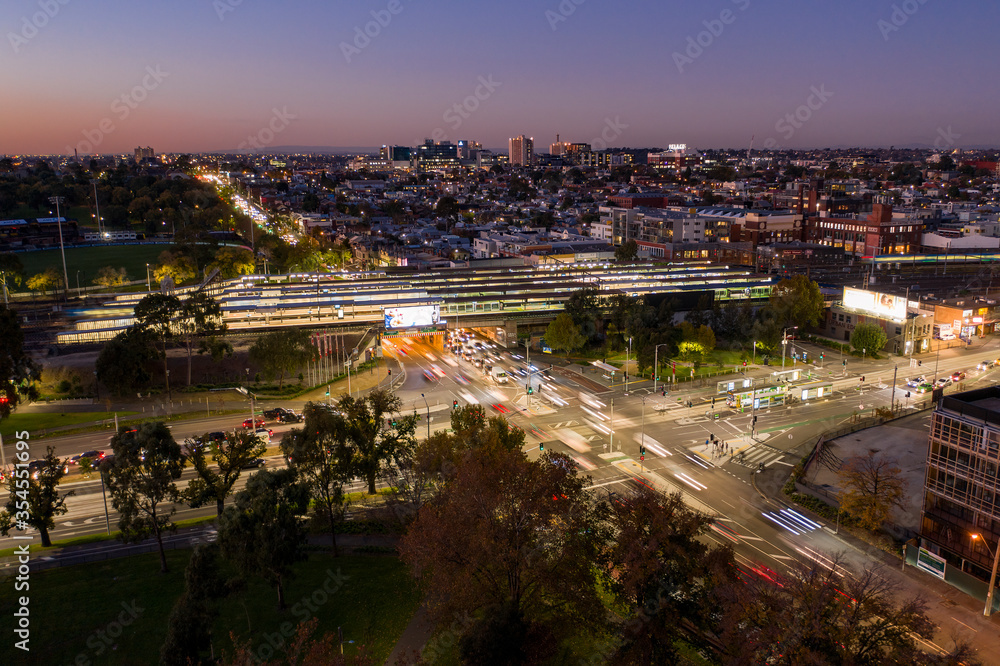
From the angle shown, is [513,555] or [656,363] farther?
[656,363]

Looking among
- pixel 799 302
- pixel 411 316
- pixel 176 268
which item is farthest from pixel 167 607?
A: pixel 176 268

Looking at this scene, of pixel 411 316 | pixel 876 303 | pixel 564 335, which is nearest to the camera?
pixel 411 316

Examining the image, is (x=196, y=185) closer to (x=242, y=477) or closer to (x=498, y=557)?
(x=242, y=477)

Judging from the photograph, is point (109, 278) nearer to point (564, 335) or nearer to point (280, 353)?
point (280, 353)

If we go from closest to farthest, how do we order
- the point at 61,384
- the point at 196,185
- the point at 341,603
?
the point at 341,603 → the point at 61,384 → the point at 196,185

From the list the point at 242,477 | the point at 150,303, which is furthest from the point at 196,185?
the point at 242,477

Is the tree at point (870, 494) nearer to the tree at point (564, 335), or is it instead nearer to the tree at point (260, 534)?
the tree at point (260, 534)
